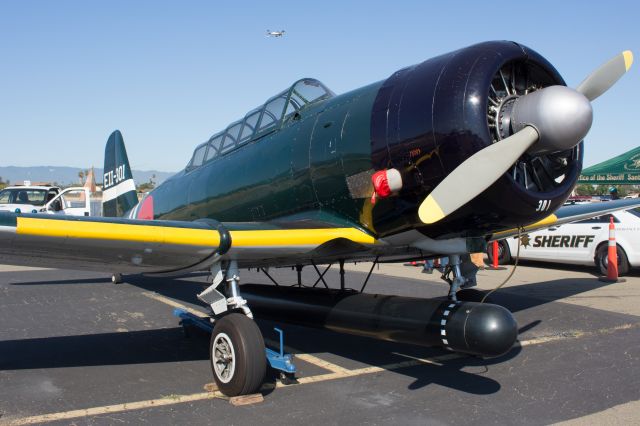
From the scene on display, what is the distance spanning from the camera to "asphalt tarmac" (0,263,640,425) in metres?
4.06

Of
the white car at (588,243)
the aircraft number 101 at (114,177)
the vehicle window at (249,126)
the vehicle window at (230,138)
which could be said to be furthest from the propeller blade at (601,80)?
the aircraft number 101 at (114,177)

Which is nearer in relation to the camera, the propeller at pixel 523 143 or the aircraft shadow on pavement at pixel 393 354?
the propeller at pixel 523 143

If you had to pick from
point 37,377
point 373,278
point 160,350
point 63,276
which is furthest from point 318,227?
→ point 63,276

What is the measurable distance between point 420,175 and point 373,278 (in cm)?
780

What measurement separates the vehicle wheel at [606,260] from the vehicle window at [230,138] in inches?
314

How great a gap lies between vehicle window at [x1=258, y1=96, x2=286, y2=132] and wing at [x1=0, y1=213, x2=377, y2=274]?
134 centimetres

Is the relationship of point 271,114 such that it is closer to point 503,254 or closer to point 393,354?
point 393,354

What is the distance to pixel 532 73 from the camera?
445 cm

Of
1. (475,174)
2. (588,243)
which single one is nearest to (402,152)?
(475,174)

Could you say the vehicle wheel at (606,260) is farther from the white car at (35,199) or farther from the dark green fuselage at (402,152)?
the white car at (35,199)

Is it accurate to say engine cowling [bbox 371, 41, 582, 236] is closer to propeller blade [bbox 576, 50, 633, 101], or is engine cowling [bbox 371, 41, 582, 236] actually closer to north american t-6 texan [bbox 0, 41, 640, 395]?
north american t-6 texan [bbox 0, 41, 640, 395]

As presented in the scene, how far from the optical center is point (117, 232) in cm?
426

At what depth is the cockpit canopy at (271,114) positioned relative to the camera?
19.6 ft

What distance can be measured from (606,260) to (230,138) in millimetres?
8305
